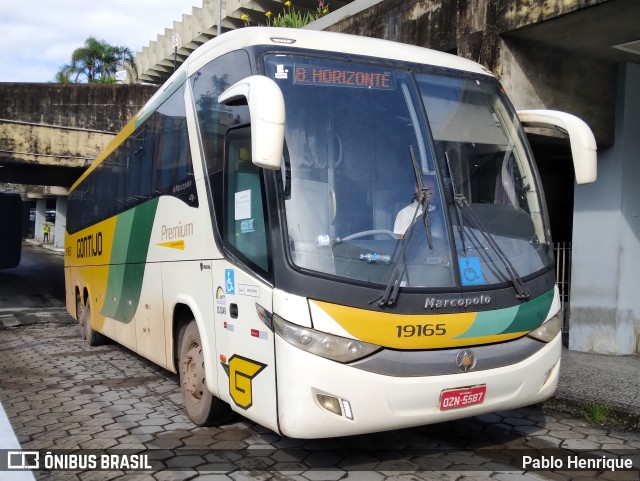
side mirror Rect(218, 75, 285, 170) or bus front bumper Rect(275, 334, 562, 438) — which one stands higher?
side mirror Rect(218, 75, 285, 170)

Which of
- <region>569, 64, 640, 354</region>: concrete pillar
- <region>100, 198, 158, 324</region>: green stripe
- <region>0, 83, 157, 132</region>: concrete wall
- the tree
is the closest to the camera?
A: <region>100, 198, 158, 324</region>: green stripe

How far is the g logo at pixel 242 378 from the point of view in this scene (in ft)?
14.4

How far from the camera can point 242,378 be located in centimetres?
452

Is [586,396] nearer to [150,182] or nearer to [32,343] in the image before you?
[150,182]

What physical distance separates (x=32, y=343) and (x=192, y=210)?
7.01m

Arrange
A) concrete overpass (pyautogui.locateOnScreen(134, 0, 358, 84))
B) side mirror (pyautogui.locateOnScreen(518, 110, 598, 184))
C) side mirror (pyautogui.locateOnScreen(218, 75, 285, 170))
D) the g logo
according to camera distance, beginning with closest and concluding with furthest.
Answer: side mirror (pyautogui.locateOnScreen(218, 75, 285, 170)) < the g logo < side mirror (pyautogui.locateOnScreen(518, 110, 598, 184)) < concrete overpass (pyautogui.locateOnScreen(134, 0, 358, 84))

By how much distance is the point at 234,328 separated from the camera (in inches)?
184

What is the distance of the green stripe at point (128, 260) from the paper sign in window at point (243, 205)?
2.29 meters

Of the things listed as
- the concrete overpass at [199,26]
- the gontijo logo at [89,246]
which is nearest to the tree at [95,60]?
Answer: the concrete overpass at [199,26]

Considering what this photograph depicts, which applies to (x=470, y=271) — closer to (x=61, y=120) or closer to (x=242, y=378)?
(x=242, y=378)

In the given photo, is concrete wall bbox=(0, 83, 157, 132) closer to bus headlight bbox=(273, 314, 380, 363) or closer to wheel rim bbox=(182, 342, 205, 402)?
wheel rim bbox=(182, 342, 205, 402)

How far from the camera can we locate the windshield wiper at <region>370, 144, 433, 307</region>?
4035 millimetres

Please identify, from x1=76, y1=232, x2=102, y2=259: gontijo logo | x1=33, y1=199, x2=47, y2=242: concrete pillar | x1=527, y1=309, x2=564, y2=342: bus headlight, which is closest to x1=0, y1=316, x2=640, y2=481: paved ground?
x1=527, y1=309, x2=564, y2=342: bus headlight

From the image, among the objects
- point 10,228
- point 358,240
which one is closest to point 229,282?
point 358,240
